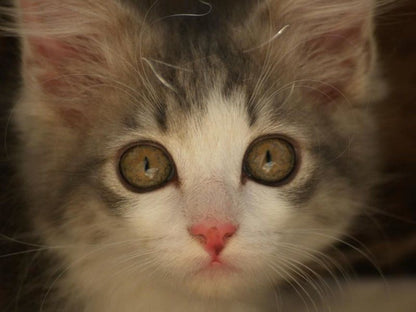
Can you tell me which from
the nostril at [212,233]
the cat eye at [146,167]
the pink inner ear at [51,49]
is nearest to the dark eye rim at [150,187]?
the cat eye at [146,167]

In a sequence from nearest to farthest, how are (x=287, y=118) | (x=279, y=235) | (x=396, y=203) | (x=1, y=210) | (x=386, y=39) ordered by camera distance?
(x=279, y=235)
(x=287, y=118)
(x=1, y=210)
(x=386, y=39)
(x=396, y=203)

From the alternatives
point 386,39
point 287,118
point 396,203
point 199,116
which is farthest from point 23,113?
point 396,203

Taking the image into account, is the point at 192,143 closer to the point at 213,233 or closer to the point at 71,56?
the point at 213,233

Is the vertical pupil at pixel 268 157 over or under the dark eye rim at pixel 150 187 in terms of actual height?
over

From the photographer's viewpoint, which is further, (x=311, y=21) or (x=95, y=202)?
(x=311, y=21)

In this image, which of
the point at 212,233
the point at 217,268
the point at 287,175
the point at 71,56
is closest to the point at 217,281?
the point at 217,268

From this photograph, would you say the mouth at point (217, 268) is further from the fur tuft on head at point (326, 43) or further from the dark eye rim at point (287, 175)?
the fur tuft on head at point (326, 43)

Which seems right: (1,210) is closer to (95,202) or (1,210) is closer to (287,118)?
(95,202)

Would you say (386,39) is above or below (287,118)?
above
